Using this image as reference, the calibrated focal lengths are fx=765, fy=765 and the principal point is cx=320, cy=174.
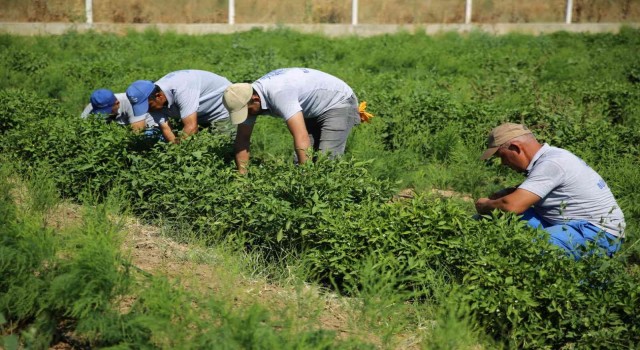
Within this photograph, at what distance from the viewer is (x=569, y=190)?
5.21 m

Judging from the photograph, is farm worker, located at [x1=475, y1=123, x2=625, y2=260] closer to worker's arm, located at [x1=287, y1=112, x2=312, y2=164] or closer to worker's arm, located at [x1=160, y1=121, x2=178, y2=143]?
worker's arm, located at [x1=287, y1=112, x2=312, y2=164]

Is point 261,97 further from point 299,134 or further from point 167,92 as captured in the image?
point 167,92

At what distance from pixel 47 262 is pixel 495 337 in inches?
116

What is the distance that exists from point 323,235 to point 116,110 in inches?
141

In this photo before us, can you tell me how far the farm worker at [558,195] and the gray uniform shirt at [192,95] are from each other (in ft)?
10.1

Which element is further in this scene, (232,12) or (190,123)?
(232,12)

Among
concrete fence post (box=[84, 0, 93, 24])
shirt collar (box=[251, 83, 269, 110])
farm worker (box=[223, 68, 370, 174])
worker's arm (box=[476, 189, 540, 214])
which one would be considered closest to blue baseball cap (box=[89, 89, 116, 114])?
farm worker (box=[223, 68, 370, 174])

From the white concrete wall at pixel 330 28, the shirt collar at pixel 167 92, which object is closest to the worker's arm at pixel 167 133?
the shirt collar at pixel 167 92

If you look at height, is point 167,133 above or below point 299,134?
below

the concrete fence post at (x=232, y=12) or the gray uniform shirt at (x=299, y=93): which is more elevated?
the concrete fence post at (x=232, y=12)

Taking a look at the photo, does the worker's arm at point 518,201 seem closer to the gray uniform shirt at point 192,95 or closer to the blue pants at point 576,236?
the blue pants at point 576,236

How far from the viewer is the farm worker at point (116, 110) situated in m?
7.57

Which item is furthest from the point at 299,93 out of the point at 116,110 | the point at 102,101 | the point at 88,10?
the point at 88,10

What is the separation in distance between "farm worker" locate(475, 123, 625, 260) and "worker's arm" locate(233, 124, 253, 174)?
229 centimetres
